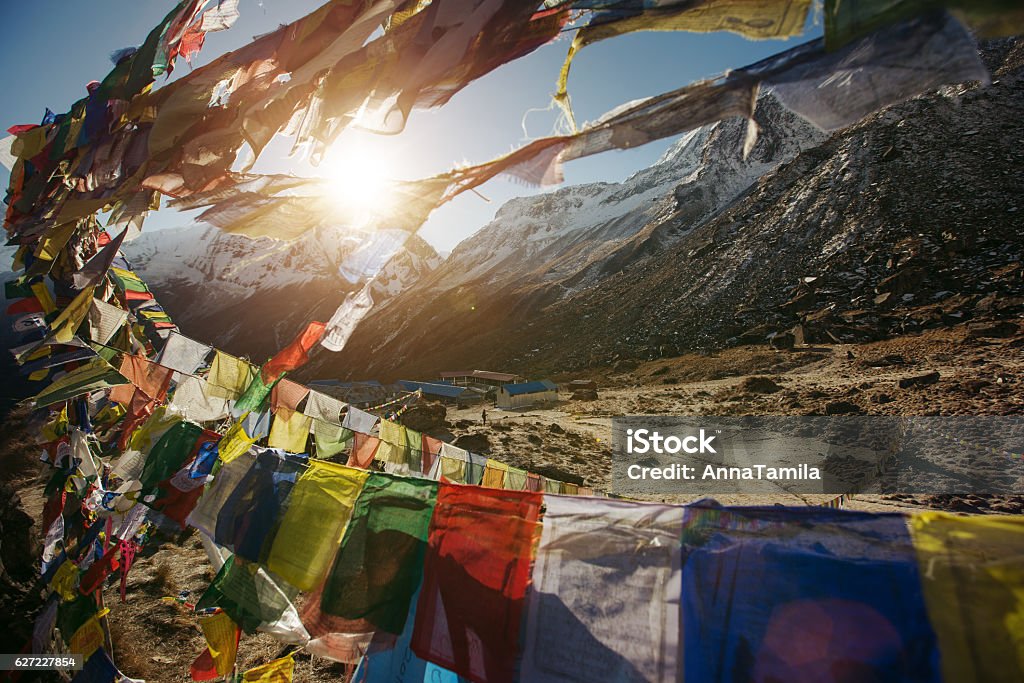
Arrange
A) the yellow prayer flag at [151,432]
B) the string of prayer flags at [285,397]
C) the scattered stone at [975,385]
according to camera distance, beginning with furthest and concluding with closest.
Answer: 1. the scattered stone at [975,385]
2. the string of prayer flags at [285,397]
3. the yellow prayer flag at [151,432]

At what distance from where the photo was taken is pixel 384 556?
2619mm

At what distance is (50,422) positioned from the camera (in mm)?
6043

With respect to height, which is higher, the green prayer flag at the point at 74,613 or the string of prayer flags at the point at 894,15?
the string of prayer flags at the point at 894,15

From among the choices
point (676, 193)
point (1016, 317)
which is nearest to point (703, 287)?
point (1016, 317)

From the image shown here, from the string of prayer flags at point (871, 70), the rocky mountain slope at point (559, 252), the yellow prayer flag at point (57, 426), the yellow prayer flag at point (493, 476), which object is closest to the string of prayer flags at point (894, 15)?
the string of prayer flags at point (871, 70)

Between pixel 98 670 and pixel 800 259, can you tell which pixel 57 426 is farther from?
pixel 800 259

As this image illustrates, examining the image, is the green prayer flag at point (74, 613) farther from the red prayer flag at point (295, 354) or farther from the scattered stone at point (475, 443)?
the scattered stone at point (475, 443)

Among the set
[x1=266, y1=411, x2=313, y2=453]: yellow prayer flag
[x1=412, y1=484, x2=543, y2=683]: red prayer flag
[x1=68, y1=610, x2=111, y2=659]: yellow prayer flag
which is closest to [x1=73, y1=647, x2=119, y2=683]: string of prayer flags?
[x1=68, y1=610, x2=111, y2=659]: yellow prayer flag

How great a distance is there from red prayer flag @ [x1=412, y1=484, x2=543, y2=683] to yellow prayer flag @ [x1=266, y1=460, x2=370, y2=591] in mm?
721

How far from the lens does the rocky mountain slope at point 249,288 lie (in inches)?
3162

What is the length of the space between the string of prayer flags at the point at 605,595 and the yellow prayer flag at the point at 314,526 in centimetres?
141

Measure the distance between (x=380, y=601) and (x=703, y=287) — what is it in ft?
132

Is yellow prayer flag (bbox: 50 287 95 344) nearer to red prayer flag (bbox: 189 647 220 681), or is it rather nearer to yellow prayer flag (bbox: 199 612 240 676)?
yellow prayer flag (bbox: 199 612 240 676)

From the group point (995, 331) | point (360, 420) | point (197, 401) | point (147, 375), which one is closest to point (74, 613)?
point (197, 401)
